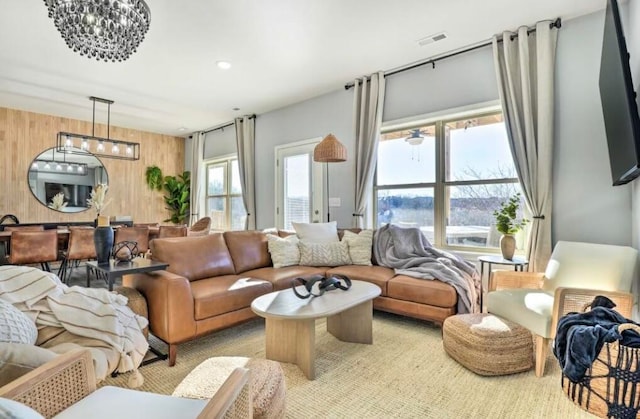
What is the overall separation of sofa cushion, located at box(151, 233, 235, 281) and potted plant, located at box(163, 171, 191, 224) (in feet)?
15.6

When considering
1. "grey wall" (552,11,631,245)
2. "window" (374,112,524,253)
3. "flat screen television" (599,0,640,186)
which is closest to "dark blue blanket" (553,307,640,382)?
"flat screen television" (599,0,640,186)

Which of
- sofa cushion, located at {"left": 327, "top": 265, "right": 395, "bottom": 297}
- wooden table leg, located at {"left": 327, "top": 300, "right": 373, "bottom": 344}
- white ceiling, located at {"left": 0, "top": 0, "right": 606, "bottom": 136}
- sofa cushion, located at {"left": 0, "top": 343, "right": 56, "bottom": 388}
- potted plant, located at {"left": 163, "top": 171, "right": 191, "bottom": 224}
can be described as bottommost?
wooden table leg, located at {"left": 327, "top": 300, "right": 373, "bottom": 344}

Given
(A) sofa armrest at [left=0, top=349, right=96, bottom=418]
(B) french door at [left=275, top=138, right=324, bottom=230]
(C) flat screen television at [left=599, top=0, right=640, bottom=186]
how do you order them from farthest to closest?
(B) french door at [left=275, top=138, right=324, bottom=230], (C) flat screen television at [left=599, top=0, right=640, bottom=186], (A) sofa armrest at [left=0, top=349, right=96, bottom=418]

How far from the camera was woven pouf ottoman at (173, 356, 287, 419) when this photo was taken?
132cm

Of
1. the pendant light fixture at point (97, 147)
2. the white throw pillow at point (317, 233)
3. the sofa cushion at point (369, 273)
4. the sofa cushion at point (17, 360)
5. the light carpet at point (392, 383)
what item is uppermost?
the pendant light fixture at point (97, 147)

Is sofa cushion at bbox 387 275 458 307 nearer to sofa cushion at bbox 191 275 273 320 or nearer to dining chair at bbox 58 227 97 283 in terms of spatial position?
sofa cushion at bbox 191 275 273 320

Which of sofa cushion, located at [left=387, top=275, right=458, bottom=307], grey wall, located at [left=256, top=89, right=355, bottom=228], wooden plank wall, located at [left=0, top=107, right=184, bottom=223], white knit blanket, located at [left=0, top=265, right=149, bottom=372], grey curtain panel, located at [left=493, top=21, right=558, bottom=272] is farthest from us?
wooden plank wall, located at [left=0, top=107, right=184, bottom=223]

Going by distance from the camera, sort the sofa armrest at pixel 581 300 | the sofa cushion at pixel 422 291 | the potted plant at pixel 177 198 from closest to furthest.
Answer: the sofa armrest at pixel 581 300 → the sofa cushion at pixel 422 291 → the potted plant at pixel 177 198

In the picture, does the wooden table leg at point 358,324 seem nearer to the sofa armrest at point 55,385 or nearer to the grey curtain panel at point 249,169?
the sofa armrest at point 55,385

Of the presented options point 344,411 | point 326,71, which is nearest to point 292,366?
point 344,411

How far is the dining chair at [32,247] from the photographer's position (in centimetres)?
390

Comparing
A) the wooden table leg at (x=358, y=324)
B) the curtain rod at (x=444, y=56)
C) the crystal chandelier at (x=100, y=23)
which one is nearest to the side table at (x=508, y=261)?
the wooden table leg at (x=358, y=324)

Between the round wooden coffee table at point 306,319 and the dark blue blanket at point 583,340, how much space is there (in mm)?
1233

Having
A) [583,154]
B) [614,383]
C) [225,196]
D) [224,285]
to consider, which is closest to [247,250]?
[224,285]
